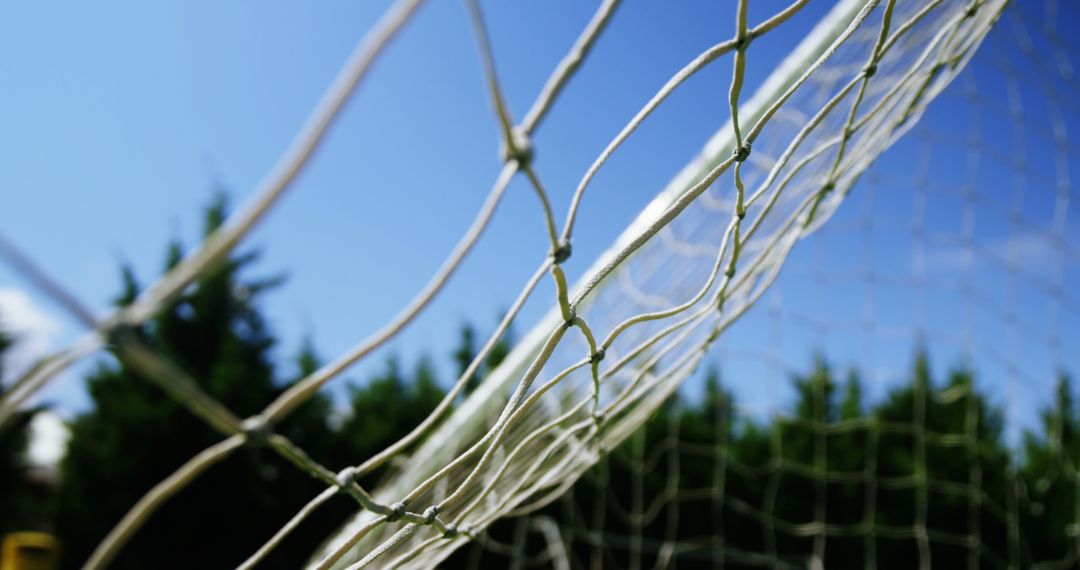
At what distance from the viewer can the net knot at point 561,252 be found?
538 millimetres

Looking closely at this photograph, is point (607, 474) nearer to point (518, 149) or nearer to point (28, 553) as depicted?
point (28, 553)

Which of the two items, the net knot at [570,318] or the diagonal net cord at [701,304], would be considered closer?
the net knot at [570,318]

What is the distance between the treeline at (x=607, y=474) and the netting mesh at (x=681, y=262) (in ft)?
9.06

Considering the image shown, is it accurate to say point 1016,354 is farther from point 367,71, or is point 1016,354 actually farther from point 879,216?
point 367,71

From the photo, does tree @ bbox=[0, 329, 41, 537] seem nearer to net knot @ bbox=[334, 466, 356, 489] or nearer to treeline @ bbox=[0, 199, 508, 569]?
treeline @ bbox=[0, 199, 508, 569]

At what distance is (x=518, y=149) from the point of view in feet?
1.43

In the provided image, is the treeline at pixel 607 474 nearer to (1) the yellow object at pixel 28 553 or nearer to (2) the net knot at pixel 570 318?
(1) the yellow object at pixel 28 553

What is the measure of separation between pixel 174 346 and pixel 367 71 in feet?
17.9

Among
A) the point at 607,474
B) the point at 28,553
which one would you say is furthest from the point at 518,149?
the point at 607,474

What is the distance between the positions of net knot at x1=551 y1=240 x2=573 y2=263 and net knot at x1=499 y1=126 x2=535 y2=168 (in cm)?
11

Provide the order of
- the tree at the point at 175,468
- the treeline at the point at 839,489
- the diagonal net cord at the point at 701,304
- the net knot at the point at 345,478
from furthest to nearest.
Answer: the treeline at the point at 839,489, the tree at the point at 175,468, the diagonal net cord at the point at 701,304, the net knot at the point at 345,478

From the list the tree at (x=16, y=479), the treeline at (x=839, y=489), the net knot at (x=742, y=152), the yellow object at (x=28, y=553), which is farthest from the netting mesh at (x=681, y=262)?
the tree at (x=16, y=479)

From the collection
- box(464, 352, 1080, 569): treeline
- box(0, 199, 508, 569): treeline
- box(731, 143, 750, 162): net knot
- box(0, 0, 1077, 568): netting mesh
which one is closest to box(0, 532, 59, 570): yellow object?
box(0, 0, 1077, 568): netting mesh

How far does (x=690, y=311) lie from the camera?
111cm
